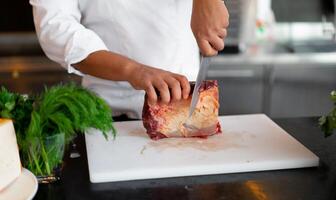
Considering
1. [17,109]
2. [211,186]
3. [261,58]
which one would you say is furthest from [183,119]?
[261,58]

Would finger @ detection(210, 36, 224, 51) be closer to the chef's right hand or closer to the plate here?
the chef's right hand

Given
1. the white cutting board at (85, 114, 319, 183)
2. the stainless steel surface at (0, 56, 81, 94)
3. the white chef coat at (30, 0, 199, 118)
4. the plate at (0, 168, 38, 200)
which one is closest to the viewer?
the plate at (0, 168, 38, 200)

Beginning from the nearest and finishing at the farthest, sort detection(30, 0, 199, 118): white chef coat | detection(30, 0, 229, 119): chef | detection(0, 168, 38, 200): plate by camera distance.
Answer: detection(0, 168, 38, 200): plate, detection(30, 0, 229, 119): chef, detection(30, 0, 199, 118): white chef coat

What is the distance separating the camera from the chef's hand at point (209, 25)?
33.2 inches

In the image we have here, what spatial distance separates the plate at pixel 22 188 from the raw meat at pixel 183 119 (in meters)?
0.29

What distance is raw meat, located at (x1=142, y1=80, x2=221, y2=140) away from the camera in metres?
0.90

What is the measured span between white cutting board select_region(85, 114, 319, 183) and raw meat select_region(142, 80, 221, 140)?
0.7 inches

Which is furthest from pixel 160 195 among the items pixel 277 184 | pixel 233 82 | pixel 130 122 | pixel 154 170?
pixel 233 82

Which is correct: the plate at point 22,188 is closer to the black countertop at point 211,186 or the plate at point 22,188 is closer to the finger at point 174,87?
the black countertop at point 211,186

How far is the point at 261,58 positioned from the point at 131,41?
0.94 m

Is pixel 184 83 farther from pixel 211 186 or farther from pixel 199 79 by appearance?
pixel 211 186

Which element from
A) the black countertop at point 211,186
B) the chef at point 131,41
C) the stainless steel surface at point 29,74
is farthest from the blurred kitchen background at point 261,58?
the black countertop at point 211,186

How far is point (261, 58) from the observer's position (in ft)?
6.35

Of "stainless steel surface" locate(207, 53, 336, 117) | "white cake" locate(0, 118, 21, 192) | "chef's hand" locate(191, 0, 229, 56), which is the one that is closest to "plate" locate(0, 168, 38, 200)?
"white cake" locate(0, 118, 21, 192)
